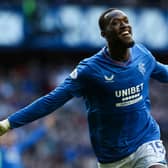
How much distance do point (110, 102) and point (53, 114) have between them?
8825 mm

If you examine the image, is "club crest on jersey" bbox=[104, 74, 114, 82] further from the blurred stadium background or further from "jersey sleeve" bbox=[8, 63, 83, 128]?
the blurred stadium background

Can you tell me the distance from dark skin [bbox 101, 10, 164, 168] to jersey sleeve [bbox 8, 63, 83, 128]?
0.38 metres

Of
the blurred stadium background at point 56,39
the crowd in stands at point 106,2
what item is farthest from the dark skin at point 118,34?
the crowd in stands at point 106,2

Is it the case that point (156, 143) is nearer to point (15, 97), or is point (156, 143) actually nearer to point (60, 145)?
point (60, 145)

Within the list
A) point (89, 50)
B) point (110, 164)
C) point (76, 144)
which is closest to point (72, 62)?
point (89, 50)

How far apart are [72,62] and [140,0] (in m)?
2.19

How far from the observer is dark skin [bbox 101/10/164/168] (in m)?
7.37

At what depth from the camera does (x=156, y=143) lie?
24.9 feet

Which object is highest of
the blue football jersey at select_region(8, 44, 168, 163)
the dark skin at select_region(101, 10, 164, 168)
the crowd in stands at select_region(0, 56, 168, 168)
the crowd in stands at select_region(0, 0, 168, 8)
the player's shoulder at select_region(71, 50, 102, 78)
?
the dark skin at select_region(101, 10, 164, 168)

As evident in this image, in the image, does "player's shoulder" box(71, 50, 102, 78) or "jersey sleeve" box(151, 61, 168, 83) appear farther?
"jersey sleeve" box(151, 61, 168, 83)

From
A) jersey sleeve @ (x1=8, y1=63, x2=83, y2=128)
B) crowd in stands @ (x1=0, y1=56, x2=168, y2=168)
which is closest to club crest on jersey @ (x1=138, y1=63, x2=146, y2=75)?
jersey sleeve @ (x1=8, y1=63, x2=83, y2=128)

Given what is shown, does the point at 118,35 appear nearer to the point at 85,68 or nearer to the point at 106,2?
the point at 85,68

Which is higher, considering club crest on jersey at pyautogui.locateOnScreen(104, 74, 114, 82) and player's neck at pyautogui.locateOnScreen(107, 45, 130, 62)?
player's neck at pyautogui.locateOnScreen(107, 45, 130, 62)

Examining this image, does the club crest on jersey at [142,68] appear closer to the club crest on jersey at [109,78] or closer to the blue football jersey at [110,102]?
the blue football jersey at [110,102]
